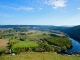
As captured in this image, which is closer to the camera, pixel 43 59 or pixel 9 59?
pixel 9 59

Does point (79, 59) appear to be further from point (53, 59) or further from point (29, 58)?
point (29, 58)

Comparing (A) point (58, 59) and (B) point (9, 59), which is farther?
(A) point (58, 59)

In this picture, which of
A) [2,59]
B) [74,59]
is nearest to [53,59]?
[74,59]

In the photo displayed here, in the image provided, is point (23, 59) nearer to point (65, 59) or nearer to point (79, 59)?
point (65, 59)

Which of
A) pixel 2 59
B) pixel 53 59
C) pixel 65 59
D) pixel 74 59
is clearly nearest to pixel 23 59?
pixel 2 59

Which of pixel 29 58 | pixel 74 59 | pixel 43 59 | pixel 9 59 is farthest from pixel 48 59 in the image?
pixel 9 59

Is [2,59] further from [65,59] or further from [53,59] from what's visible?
[65,59]

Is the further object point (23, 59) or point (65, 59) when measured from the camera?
point (65, 59)
